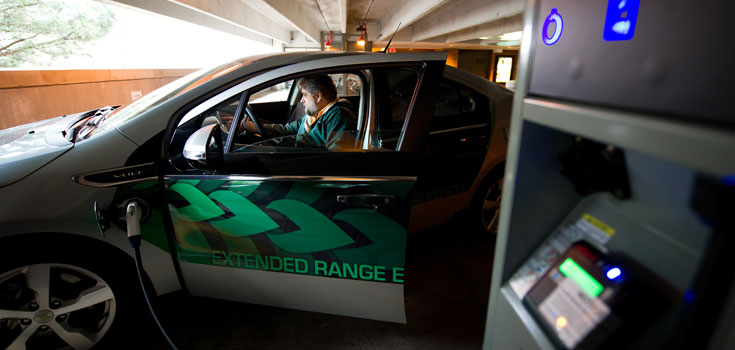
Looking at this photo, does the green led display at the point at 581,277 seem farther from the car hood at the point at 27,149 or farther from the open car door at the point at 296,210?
Result: the car hood at the point at 27,149

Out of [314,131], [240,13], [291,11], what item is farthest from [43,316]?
[291,11]

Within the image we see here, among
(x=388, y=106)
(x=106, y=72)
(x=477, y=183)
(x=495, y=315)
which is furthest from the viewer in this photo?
(x=106, y=72)

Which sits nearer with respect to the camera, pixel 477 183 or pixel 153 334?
pixel 153 334

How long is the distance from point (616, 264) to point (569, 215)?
177 millimetres

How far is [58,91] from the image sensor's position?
20.7 feet

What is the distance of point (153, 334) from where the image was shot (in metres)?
1.91

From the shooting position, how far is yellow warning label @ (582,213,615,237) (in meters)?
0.78

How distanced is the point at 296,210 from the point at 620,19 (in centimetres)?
141

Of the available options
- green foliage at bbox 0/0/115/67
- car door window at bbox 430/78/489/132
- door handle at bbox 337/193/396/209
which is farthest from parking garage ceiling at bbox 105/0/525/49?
door handle at bbox 337/193/396/209

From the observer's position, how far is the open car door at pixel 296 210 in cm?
165

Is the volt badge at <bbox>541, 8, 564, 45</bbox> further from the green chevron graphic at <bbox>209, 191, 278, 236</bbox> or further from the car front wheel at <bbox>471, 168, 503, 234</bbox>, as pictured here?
the car front wheel at <bbox>471, 168, 503, 234</bbox>

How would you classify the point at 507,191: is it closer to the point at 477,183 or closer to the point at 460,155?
the point at 460,155

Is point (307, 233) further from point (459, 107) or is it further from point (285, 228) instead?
point (459, 107)

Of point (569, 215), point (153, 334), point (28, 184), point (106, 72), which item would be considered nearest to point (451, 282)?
point (569, 215)
